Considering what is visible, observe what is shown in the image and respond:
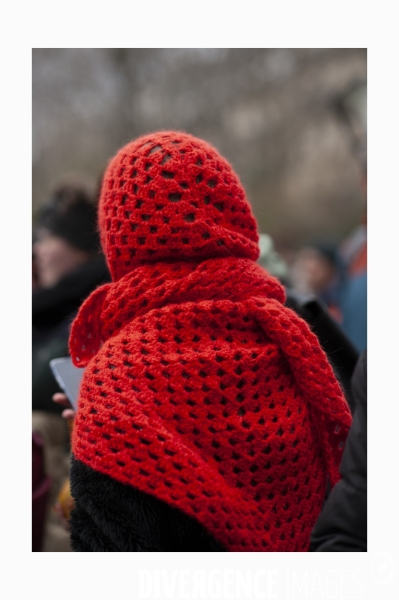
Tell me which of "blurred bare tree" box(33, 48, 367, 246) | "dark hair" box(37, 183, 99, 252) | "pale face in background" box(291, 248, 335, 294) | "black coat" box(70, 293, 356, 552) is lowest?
"black coat" box(70, 293, 356, 552)

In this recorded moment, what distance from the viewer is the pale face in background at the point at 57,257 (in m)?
3.36

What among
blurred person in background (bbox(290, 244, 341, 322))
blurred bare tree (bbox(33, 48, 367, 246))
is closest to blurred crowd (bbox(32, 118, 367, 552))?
blurred person in background (bbox(290, 244, 341, 322))

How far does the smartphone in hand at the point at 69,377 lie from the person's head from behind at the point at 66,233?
1403mm

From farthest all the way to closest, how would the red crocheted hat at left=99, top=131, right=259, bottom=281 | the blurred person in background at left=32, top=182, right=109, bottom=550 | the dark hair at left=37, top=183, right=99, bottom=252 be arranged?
the dark hair at left=37, top=183, right=99, bottom=252, the blurred person in background at left=32, top=182, right=109, bottom=550, the red crocheted hat at left=99, top=131, right=259, bottom=281

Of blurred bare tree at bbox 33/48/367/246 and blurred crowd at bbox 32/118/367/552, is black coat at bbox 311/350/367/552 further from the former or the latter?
blurred bare tree at bbox 33/48/367/246

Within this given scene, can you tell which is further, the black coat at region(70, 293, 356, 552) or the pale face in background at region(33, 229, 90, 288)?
the pale face in background at region(33, 229, 90, 288)

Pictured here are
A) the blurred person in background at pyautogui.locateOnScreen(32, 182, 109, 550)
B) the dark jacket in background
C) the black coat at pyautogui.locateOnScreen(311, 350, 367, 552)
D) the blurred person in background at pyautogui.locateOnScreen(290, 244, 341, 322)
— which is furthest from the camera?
the blurred person in background at pyautogui.locateOnScreen(290, 244, 341, 322)

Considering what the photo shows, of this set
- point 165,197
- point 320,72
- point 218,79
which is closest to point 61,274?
point 165,197

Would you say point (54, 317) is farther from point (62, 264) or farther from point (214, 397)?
point (214, 397)

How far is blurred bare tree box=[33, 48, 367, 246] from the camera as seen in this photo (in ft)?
32.9

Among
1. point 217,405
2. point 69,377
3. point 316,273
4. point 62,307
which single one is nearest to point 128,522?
point 217,405

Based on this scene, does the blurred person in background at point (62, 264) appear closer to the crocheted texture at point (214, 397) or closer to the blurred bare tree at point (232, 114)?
the crocheted texture at point (214, 397)

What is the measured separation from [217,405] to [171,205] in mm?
496

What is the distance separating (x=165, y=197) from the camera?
1.51 meters
